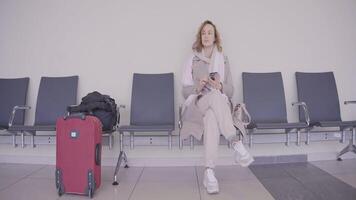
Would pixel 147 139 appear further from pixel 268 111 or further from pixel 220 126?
pixel 268 111

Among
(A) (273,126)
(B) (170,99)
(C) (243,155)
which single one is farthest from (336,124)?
(B) (170,99)

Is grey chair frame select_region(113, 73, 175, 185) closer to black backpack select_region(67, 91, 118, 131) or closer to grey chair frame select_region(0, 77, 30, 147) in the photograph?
black backpack select_region(67, 91, 118, 131)

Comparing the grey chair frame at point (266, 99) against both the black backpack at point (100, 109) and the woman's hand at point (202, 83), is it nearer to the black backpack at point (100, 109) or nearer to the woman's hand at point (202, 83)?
the woman's hand at point (202, 83)

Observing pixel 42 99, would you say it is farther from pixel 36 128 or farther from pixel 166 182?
pixel 166 182

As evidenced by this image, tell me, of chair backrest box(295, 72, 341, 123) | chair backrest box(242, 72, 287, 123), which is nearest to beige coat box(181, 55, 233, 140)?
chair backrest box(242, 72, 287, 123)

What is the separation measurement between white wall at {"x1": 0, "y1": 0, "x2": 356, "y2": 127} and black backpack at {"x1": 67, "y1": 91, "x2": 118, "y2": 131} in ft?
1.96

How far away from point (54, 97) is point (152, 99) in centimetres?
107

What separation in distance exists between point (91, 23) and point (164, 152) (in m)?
1.70

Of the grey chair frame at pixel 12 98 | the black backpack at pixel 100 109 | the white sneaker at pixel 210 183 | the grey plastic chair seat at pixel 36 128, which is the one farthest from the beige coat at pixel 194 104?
the grey chair frame at pixel 12 98

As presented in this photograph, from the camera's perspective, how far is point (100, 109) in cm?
227

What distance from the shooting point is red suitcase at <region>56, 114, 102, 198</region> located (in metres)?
1.95

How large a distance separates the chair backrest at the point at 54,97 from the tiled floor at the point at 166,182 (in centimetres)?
55

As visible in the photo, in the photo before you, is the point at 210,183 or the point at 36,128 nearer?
the point at 210,183

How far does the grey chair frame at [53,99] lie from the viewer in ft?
8.96
